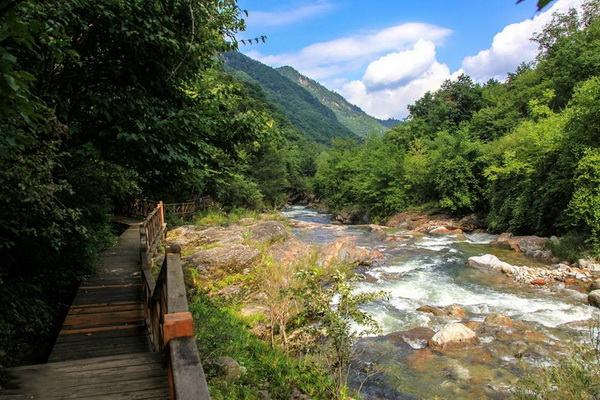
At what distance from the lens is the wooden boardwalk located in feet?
10.6

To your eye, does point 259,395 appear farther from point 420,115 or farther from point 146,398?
point 420,115

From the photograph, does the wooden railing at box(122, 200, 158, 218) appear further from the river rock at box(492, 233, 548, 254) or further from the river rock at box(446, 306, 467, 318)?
the river rock at box(492, 233, 548, 254)

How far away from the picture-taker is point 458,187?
27844mm

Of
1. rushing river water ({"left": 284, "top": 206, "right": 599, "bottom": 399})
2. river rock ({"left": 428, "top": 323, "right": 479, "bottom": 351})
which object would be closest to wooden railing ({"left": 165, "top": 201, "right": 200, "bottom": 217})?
rushing river water ({"left": 284, "top": 206, "right": 599, "bottom": 399})

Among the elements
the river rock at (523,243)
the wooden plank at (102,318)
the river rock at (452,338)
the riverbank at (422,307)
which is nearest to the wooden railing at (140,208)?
the riverbank at (422,307)

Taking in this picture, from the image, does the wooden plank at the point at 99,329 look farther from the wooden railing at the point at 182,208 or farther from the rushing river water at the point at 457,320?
the wooden railing at the point at 182,208

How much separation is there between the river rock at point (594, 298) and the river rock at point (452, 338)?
4.86 m

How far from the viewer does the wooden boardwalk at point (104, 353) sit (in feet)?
10.6

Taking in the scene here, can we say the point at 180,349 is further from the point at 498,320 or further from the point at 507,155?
the point at 507,155

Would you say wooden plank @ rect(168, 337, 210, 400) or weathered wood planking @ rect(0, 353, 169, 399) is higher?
wooden plank @ rect(168, 337, 210, 400)

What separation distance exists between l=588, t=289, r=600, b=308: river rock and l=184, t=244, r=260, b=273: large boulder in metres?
10.4

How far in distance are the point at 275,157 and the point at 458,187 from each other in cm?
1857

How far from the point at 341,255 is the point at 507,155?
45.7ft

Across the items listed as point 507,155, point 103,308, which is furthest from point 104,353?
point 507,155
